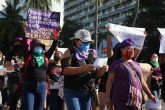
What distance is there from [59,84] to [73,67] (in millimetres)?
3118

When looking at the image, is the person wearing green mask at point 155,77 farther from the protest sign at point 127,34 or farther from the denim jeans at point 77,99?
the denim jeans at point 77,99

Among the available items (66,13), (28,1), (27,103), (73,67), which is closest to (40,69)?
(27,103)

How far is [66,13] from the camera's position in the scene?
145 m

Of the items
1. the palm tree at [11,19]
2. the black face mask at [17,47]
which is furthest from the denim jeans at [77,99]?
the palm tree at [11,19]

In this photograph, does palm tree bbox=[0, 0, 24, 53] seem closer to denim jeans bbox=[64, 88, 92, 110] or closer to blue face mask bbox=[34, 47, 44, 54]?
blue face mask bbox=[34, 47, 44, 54]

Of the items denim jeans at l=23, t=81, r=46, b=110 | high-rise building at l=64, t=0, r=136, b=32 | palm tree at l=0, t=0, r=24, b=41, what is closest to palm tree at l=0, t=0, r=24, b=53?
palm tree at l=0, t=0, r=24, b=41

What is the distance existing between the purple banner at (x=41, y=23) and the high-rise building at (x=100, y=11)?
93.0 meters

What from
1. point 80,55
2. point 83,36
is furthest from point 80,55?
point 83,36

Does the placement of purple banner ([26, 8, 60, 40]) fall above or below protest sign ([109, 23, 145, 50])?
above

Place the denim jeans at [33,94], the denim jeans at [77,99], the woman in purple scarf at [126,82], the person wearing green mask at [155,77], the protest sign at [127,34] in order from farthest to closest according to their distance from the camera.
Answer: the person wearing green mask at [155,77] → the protest sign at [127,34] → the denim jeans at [33,94] → the denim jeans at [77,99] → the woman in purple scarf at [126,82]

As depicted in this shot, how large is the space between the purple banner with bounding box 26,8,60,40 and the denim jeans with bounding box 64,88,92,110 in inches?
211

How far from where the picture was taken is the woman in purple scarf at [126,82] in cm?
562

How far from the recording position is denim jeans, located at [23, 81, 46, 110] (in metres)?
6.87

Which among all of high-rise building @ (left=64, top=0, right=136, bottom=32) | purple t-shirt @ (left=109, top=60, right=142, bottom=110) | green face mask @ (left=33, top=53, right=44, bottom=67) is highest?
high-rise building @ (left=64, top=0, right=136, bottom=32)
